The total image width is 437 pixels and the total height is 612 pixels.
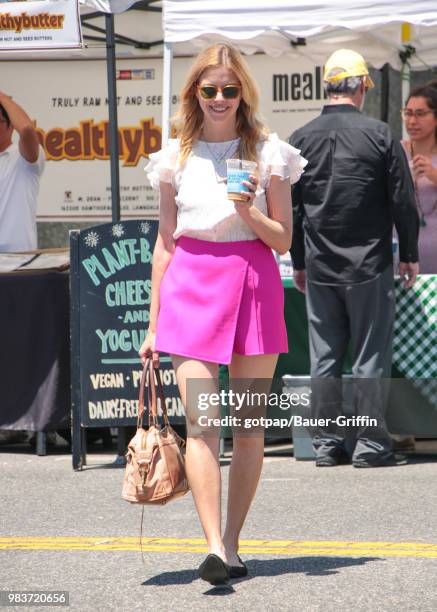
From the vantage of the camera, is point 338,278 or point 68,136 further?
point 68,136

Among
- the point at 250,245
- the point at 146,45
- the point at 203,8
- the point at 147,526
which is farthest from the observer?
the point at 146,45

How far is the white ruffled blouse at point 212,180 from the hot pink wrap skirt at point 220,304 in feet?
0.20

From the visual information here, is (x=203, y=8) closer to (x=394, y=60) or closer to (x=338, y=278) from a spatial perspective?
(x=338, y=278)

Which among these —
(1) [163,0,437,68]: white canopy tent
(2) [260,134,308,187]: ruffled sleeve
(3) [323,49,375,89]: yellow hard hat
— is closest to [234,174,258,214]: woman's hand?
(2) [260,134,308,187]: ruffled sleeve

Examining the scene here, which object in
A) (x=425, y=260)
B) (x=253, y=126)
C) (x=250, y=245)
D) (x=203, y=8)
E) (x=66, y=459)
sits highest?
(x=203, y=8)

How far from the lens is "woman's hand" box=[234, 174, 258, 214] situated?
4797 mm

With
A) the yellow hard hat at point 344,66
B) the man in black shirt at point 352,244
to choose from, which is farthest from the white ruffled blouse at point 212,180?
the yellow hard hat at point 344,66

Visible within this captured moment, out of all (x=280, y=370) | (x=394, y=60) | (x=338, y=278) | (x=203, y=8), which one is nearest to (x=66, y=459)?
(x=280, y=370)

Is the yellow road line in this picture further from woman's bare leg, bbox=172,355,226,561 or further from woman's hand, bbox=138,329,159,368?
woman's hand, bbox=138,329,159,368

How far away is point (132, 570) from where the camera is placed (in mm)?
5270

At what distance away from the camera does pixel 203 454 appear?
4926 mm

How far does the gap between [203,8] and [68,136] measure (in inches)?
165

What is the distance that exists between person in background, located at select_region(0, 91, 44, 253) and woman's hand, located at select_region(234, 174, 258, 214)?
183 inches

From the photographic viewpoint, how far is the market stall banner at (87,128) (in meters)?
12.0
